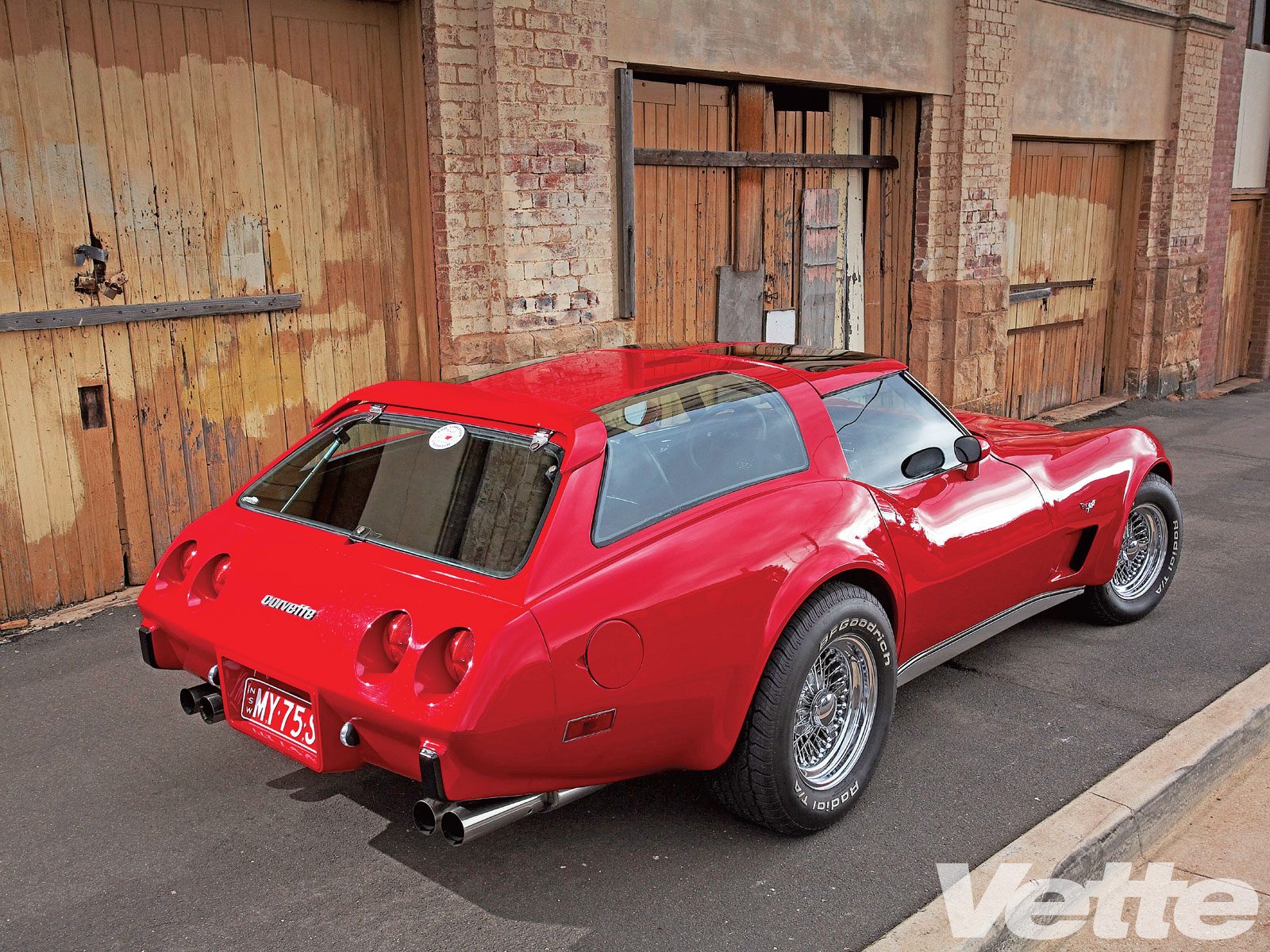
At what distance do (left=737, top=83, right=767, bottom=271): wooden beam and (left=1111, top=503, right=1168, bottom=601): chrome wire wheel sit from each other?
12.5 ft

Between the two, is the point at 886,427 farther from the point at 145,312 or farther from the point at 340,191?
the point at 145,312

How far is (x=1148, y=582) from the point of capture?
575 cm

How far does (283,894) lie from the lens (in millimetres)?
3432

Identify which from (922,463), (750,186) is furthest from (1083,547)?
(750,186)

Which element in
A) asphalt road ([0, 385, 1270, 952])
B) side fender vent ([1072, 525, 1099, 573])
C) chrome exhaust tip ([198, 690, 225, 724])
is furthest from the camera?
side fender vent ([1072, 525, 1099, 573])

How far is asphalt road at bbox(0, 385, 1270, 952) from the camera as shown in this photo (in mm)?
3277

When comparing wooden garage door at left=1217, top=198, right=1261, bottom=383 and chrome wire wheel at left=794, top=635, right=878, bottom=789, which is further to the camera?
wooden garage door at left=1217, top=198, right=1261, bottom=383

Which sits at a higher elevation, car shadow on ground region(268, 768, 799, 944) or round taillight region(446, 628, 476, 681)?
round taillight region(446, 628, 476, 681)

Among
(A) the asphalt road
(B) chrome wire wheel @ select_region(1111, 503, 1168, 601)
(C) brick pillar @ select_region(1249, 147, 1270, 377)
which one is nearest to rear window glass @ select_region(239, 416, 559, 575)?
(A) the asphalt road

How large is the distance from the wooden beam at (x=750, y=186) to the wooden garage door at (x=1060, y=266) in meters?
3.48

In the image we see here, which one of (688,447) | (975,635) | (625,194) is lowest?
(975,635)

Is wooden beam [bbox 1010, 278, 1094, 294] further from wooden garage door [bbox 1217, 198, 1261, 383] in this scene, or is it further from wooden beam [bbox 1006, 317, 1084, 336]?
wooden garage door [bbox 1217, 198, 1261, 383]

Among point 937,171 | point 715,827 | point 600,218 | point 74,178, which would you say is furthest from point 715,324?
point 715,827

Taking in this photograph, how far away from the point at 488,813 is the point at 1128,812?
2.16 m
